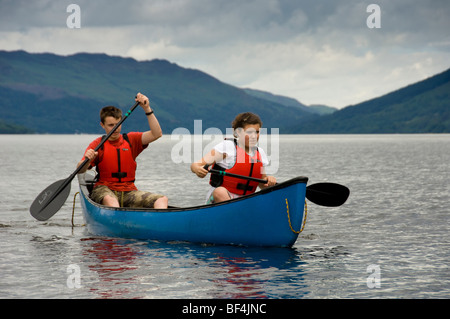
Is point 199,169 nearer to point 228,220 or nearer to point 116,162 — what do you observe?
point 228,220

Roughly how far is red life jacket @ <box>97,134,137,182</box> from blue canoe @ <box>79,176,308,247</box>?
1.97 feet

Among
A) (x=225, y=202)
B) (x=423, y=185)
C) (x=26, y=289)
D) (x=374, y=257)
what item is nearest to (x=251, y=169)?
(x=225, y=202)

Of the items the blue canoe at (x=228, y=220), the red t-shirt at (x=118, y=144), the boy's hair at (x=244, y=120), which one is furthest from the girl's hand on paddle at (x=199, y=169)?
the red t-shirt at (x=118, y=144)

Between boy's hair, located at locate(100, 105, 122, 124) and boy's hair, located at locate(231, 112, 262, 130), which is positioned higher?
boy's hair, located at locate(100, 105, 122, 124)

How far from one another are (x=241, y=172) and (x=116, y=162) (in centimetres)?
239

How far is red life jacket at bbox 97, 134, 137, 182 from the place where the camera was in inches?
416

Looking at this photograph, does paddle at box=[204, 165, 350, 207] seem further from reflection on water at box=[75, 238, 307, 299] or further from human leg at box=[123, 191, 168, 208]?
human leg at box=[123, 191, 168, 208]

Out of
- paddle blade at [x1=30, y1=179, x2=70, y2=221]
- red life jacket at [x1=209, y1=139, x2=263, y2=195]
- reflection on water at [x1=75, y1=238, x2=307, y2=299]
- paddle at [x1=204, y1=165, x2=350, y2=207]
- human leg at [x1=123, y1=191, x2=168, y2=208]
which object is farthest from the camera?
paddle blade at [x1=30, y1=179, x2=70, y2=221]

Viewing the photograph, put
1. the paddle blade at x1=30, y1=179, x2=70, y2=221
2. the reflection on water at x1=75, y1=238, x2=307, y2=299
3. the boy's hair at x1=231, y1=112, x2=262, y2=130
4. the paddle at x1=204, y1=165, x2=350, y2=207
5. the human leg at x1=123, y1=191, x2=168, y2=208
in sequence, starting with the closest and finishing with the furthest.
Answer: the reflection on water at x1=75, y1=238, x2=307, y2=299, the boy's hair at x1=231, y1=112, x2=262, y2=130, the paddle at x1=204, y1=165, x2=350, y2=207, the human leg at x1=123, y1=191, x2=168, y2=208, the paddle blade at x1=30, y1=179, x2=70, y2=221

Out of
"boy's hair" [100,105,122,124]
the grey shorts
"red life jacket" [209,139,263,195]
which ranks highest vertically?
"boy's hair" [100,105,122,124]

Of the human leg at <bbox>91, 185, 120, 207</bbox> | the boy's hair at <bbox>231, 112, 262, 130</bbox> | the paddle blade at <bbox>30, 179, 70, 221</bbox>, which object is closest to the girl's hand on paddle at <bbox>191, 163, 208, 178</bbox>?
the boy's hair at <bbox>231, 112, 262, 130</bbox>
